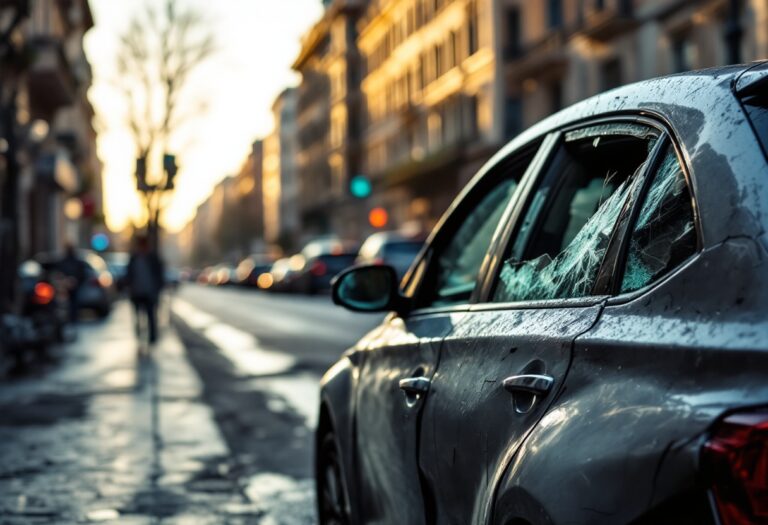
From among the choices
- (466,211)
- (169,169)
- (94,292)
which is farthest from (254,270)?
(466,211)

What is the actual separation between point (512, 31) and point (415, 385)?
132ft

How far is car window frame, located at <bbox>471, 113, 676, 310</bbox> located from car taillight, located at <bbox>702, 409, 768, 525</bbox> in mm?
427

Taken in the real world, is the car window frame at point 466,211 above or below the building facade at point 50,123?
below

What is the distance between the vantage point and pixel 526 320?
264 cm

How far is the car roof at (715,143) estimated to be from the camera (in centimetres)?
198

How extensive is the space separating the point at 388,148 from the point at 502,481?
5928 cm

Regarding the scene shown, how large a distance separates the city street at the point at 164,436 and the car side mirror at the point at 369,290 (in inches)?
70.5

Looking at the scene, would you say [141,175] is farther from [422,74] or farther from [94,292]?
[422,74]

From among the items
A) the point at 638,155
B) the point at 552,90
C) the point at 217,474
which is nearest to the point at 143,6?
the point at 552,90

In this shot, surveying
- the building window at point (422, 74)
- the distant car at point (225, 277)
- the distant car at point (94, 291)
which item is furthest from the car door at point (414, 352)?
the distant car at point (225, 277)

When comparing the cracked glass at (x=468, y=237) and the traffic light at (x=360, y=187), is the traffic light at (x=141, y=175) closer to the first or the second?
the traffic light at (x=360, y=187)

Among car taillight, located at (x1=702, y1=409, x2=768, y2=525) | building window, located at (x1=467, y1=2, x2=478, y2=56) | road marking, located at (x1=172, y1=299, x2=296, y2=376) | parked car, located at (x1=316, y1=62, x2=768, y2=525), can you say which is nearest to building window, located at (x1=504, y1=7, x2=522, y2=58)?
building window, located at (x1=467, y1=2, x2=478, y2=56)

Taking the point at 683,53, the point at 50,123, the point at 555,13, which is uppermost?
the point at 555,13

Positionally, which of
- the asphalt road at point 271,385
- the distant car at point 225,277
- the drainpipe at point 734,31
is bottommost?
the asphalt road at point 271,385
